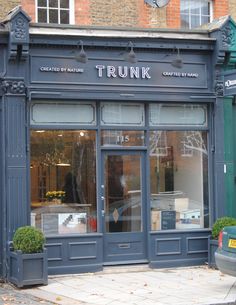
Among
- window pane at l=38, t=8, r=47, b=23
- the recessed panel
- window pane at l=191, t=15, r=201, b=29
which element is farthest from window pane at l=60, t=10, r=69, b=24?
the recessed panel

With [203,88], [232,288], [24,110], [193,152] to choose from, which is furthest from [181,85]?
[232,288]

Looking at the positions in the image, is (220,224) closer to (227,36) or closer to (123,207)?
(123,207)

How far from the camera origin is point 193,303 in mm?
9148

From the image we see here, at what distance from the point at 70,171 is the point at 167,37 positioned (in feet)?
10.8

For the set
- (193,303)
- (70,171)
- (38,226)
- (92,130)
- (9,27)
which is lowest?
(193,303)

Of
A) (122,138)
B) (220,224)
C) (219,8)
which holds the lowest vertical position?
(220,224)

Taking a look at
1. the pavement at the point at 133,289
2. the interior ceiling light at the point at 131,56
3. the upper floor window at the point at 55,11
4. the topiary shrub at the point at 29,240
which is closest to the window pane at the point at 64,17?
the upper floor window at the point at 55,11

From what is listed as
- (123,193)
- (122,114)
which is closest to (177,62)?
(122,114)

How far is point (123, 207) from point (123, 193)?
0.93 feet

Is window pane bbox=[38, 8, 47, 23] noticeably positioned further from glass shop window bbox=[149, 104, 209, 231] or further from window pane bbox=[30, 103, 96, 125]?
glass shop window bbox=[149, 104, 209, 231]

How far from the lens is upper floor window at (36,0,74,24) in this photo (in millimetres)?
12742

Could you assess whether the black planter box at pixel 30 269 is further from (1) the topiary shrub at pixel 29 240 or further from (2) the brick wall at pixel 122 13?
(2) the brick wall at pixel 122 13

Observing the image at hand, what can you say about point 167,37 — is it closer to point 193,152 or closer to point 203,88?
point 203,88

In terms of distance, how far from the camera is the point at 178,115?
12812 mm
